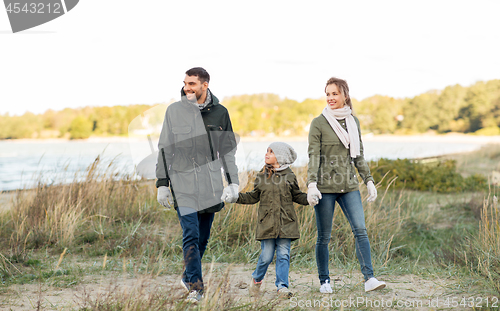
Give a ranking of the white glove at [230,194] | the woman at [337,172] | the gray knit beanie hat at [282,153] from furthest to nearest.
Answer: the gray knit beanie hat at [282,153], the woman at [337,172], the white glove at [230,194]

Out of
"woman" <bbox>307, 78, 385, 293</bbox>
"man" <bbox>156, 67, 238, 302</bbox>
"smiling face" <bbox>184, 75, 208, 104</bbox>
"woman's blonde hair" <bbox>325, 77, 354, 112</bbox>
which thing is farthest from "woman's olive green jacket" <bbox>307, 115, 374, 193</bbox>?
"smiling face" <bbox>184, 75, 208, 104</bbox>

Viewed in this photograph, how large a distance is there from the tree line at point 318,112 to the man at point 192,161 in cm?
4634

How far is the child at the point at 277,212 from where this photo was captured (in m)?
Result: 3.39

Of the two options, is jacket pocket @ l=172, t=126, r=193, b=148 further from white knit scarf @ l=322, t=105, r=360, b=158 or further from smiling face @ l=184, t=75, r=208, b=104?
white knit scarf @ l=322, t=105, r=360, b=158

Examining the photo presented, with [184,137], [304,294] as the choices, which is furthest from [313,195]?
[184,137]

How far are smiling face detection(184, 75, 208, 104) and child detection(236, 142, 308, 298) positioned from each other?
0.76 meters

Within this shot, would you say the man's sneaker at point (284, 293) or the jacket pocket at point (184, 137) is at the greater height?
the jacket pocket at point (184, 137)

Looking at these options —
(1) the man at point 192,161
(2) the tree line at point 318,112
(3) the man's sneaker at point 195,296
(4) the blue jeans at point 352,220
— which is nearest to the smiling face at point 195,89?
(1) the man at point 192,161

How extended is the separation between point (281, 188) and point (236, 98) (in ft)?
175

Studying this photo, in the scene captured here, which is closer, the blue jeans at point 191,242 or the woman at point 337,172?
the blue jeans at point 191,242

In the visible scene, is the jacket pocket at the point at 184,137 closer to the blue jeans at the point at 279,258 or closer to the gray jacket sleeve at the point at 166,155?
the gray jacket sleeve at the point at 166,155

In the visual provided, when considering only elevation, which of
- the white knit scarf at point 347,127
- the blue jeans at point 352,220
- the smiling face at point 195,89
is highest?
the smiling face at point 195,89

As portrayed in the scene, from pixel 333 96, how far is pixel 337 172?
68cm

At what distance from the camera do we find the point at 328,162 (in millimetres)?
3428
